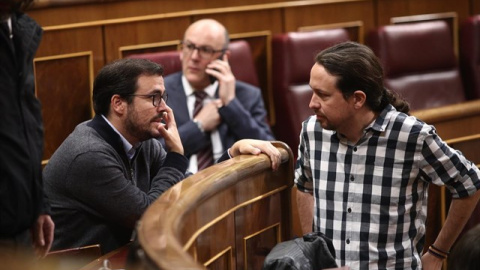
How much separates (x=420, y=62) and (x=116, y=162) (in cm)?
119

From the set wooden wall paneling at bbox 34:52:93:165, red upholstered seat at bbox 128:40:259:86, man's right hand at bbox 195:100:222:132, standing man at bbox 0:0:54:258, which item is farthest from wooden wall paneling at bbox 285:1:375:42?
standing man at bbox 0:0:54:258

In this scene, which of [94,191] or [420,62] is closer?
[94,191]

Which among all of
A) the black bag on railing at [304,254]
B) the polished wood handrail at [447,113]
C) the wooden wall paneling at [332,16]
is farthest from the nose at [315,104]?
the wooden wall paneling at [332,16]

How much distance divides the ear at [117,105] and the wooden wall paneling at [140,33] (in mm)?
619

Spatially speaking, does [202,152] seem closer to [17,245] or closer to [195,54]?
[195,54]

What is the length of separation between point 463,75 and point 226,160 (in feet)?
4.22

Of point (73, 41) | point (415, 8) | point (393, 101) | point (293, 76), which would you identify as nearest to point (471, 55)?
point (415, 8)

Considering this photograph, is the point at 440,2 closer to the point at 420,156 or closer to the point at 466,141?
the point at 466,141

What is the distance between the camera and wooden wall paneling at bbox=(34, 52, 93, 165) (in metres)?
1.68

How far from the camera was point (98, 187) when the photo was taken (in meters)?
1.10

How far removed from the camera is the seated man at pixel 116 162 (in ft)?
3.62

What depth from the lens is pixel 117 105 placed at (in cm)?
118

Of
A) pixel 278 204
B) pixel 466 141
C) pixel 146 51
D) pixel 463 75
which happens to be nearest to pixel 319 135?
pixel 278 204

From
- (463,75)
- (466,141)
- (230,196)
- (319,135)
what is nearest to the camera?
(230,196)
